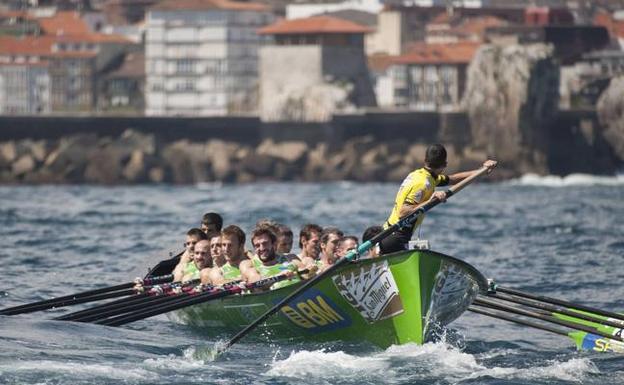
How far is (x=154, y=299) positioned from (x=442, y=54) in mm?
106822

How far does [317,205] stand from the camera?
71000 millimetres

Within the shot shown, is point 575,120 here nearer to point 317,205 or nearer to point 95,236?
point 317,205

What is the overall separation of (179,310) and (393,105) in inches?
4425

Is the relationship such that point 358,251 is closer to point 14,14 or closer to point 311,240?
point 311,240

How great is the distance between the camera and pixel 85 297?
2723cm

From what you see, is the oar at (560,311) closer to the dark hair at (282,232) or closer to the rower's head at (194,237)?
the dark hair at (282,232)

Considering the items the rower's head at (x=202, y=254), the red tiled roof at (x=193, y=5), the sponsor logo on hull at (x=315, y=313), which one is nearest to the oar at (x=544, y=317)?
the sponsor logo on hull at (x=315, y=313)

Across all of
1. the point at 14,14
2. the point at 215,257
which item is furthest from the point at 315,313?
the point at 14,14

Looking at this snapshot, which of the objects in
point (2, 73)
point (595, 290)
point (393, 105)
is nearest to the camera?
point (595, 290)

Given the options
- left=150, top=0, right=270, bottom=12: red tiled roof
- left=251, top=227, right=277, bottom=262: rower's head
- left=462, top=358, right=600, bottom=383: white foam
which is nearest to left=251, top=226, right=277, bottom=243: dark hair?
left=251, top=227, right=277, bottom=262: rower's head

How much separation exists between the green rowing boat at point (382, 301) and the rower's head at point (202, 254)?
2829mm

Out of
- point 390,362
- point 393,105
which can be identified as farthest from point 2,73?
point 390,362

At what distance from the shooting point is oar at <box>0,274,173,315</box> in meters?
26.2

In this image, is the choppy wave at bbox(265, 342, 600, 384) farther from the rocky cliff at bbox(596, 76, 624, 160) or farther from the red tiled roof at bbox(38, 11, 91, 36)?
the red tiled roof at bbox(38, 11, 91, 36)
